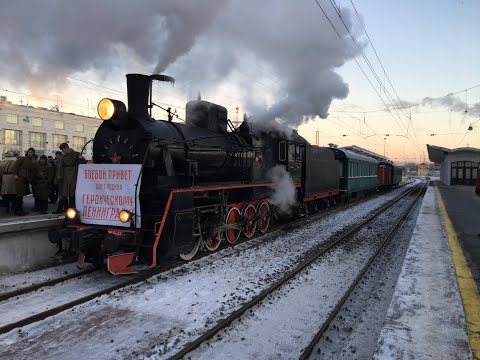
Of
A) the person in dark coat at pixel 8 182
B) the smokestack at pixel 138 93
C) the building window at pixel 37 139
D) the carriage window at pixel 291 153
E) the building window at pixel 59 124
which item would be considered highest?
the building window at pixel 59 124

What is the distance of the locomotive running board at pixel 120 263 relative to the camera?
17.6 ft

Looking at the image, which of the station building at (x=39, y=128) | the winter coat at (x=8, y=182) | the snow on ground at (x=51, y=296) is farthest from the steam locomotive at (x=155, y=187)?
the station building at (x=39, y=128)

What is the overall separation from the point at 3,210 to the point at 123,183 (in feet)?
16.7

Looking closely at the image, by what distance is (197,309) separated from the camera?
4.68 meters

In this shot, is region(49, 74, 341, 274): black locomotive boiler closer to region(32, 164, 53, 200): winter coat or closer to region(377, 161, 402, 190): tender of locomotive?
region(32, 164, 53, 200): winter coat

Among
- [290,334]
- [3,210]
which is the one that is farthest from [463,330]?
[3,210]

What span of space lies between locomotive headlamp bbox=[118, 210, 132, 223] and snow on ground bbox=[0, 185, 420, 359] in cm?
96

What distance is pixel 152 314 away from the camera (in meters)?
4.51

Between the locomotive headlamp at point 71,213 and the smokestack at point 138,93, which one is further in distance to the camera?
the smokestack at point 138,93

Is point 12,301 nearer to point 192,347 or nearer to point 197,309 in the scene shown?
point 197,309

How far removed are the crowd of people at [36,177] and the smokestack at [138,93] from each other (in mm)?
2060

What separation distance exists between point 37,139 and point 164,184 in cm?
4767

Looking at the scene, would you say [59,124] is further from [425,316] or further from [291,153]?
[425,316]

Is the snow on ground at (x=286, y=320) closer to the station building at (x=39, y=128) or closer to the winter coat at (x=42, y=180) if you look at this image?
the winter coat at (x=42, y=180)
